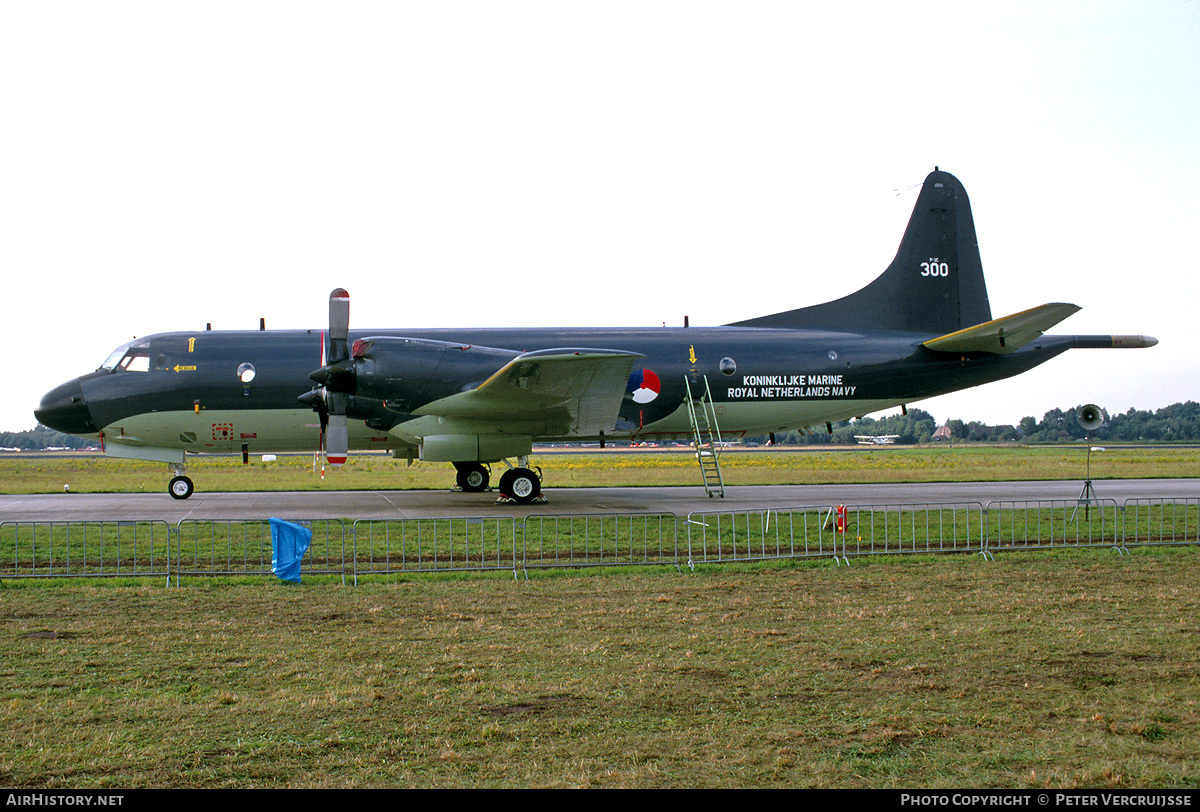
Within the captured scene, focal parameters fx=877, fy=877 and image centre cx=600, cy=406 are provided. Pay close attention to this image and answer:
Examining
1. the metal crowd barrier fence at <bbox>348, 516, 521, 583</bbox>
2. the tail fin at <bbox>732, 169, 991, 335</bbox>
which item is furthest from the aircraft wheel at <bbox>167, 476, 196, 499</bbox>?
the tail fin at <bbox>732, 169, 991, 335</bbox>

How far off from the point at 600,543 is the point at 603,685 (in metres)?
6.69

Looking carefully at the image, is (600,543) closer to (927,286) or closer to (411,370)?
(411,370)

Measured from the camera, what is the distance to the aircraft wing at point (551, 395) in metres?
18.0

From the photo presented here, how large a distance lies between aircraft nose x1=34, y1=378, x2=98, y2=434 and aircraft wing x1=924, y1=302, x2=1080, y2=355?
845 inches

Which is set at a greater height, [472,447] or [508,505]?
[472,447]

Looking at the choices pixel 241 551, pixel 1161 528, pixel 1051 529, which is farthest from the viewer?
pixel 241 551

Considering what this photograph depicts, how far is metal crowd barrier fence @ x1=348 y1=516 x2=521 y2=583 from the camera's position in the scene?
38.3 ft

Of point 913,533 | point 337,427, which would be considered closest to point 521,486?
point 337,427

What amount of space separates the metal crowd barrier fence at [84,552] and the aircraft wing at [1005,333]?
1830 cm

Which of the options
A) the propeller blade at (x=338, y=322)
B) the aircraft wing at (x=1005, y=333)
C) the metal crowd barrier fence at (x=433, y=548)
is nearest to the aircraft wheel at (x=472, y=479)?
the propeller blade at (x=338, y=322)

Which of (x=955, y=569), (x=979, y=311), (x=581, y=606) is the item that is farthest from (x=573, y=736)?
(x=979, y=311)

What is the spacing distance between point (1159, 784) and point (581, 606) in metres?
5.83

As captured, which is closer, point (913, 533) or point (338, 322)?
point (913, 533)

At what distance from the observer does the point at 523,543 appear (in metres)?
11.8
